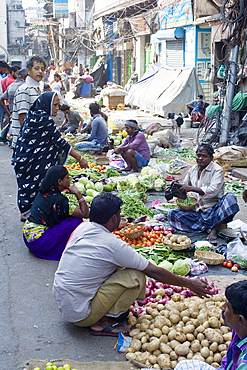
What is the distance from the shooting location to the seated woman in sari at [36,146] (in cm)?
546

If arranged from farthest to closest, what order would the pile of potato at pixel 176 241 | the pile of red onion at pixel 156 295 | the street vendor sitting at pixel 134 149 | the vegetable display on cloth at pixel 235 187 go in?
the street vendor sitting at pixel 134 149 → the vegetable display on cloth at pixel 235 187 → the pile of potato at pixel 176 241 → the pile of red onion at pixel 156 295

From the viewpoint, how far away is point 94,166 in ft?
29.5

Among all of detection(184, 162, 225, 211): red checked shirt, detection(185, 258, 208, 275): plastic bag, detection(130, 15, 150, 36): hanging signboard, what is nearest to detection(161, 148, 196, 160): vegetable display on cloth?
detection(184, 162, 225, 211): red checked shirt

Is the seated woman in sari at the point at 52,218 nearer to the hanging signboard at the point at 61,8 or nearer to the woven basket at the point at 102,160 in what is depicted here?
the woven basket at the point at 102,160

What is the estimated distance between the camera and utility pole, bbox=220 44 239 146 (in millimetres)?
9969

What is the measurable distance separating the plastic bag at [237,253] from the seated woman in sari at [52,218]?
1668mm

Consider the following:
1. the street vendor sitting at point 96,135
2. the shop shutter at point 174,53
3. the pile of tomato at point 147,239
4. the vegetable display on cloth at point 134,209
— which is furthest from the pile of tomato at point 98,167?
the shop shutter at point 174,53

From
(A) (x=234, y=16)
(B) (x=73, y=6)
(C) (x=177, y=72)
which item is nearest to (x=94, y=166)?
(A) (x=234, y=16)

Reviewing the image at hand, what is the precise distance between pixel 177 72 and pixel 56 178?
46.7 feet

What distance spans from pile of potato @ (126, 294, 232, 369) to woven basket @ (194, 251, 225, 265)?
40.2 inches

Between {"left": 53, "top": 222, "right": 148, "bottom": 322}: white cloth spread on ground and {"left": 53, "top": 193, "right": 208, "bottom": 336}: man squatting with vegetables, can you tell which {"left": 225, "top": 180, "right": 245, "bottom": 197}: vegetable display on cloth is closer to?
{"left": 53, "top": 193, "right": 208, "bottom": 336}: man squatting with vegetables

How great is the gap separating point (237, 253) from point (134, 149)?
438 centimetres

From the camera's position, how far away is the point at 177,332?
313cm

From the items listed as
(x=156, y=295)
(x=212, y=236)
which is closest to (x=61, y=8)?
(x=212, y=236)
